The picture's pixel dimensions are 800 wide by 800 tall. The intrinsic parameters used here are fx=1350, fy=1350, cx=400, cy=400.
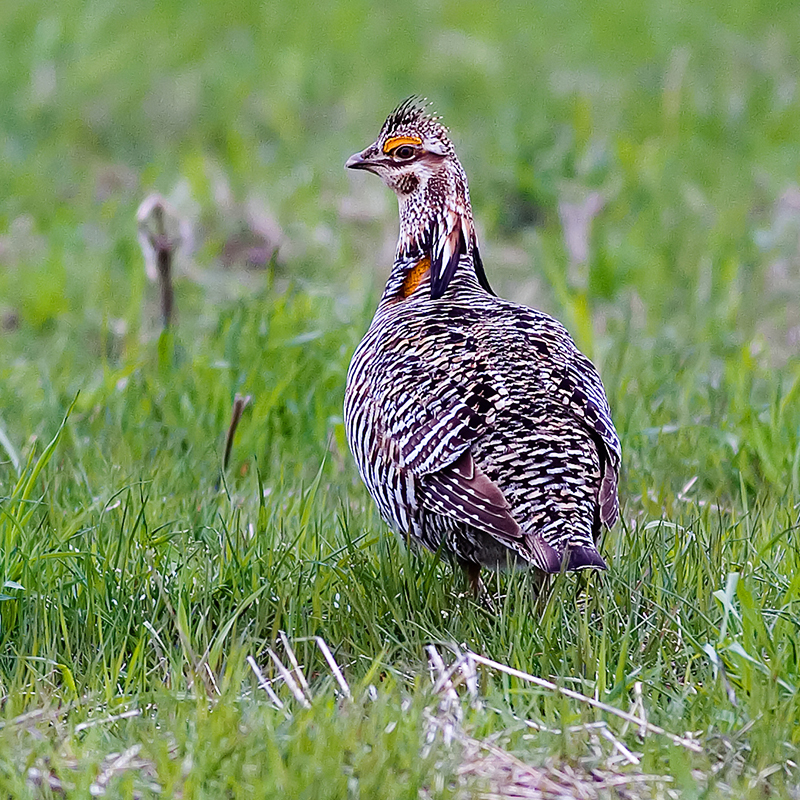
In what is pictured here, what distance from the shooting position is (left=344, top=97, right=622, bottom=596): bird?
3.27 m

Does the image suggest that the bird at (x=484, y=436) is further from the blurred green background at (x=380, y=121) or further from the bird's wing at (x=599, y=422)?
the blurred green background at (x=380, y=121)

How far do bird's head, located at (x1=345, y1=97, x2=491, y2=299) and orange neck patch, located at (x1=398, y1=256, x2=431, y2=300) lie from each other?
0.09 feet

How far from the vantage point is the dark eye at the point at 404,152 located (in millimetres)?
4223

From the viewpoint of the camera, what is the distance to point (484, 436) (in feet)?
11.1

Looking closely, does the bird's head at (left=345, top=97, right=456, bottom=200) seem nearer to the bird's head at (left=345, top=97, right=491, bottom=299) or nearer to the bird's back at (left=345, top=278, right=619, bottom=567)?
the bird's head at (left=345, top=97, right=491, bottom=299)

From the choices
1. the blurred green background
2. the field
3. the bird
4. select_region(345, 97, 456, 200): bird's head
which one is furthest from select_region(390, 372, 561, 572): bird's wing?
the blurred green background

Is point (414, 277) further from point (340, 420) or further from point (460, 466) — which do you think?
point (460, 466)

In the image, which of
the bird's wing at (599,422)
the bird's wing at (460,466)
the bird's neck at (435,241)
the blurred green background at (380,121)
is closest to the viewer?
the bird's wing at (460,466)

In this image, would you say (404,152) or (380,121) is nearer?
(404,152)

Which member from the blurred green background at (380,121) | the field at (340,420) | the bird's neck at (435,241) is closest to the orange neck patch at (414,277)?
the bird's neck at (435,241)

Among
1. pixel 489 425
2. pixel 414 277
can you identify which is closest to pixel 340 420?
pixel 414 277

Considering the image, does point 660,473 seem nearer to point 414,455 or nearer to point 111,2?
point 414,455

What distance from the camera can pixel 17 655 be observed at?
123 inches

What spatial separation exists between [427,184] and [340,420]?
942mm
